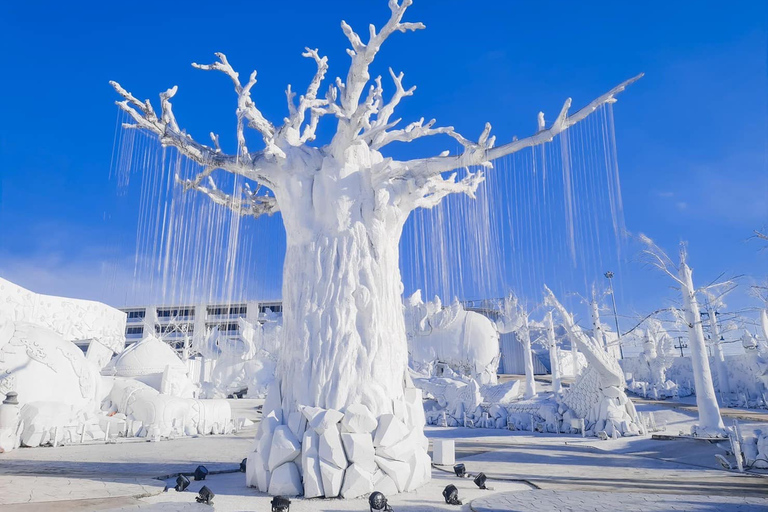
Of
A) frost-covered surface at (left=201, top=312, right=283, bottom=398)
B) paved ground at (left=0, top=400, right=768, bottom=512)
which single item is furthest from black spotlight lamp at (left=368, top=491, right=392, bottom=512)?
frost-covered surface at (left=201, top=312, right=283, bottom=398)

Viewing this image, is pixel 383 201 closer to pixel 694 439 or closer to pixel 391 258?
pixel 391 258

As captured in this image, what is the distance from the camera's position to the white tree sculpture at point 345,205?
835 centimetres

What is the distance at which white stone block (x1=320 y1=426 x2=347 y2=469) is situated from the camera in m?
7.55

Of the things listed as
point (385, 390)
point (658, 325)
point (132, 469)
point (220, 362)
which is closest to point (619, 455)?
point (385, 390)

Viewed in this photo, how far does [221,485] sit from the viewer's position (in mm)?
8727

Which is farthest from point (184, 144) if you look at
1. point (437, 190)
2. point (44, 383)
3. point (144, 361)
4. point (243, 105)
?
point (144, 361)

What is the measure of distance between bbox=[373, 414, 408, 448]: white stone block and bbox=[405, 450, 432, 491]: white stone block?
48 cm

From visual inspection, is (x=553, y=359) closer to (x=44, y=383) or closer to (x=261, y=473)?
(x=261, y=473)

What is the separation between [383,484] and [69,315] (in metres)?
54.0

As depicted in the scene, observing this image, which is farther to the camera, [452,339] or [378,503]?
[452,339]

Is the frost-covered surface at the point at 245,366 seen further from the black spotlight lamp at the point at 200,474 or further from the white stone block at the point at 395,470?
the white stone block at the point at 395,470

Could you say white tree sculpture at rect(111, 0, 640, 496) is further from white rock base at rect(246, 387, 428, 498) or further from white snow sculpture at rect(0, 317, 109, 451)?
white snow sculpture at rect(0, 317, 109, 451)

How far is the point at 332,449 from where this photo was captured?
7582mm

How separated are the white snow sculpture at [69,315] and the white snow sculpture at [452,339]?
27879mm
